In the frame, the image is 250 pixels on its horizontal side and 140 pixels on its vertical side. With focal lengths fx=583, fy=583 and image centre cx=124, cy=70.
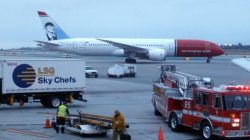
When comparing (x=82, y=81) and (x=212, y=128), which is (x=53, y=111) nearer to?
(x=82, y=81)

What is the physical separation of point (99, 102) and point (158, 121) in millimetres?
10118

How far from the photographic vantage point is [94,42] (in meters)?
96.8

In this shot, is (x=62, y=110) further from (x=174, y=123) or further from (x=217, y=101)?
(x=217, y=101)

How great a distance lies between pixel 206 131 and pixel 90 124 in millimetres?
4788

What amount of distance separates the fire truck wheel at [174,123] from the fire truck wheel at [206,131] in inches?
94.4

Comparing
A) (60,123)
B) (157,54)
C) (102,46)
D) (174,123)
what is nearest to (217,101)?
(174,123)

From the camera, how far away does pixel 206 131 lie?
21844 millimetres

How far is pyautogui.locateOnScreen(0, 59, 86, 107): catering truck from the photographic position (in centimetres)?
3269

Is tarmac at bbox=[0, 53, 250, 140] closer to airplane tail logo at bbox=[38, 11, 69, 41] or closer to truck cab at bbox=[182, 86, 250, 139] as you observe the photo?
truck cab at bbox=[182, 86, 250, 139]

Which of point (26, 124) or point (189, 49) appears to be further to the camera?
point (189, 49)

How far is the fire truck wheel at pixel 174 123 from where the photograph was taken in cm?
2453

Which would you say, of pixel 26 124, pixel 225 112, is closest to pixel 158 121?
pixel 26 124

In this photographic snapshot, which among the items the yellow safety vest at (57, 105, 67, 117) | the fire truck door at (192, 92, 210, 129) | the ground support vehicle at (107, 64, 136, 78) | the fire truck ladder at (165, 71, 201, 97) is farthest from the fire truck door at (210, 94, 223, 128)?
the ground support vehicle at (107, 64, 136, 78)

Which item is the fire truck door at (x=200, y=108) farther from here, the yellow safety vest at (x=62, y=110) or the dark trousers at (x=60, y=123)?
the dark trousers at (x=60, y=123)
